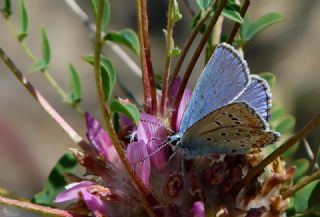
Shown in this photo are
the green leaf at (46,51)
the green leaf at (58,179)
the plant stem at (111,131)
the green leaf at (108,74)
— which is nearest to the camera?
the plant stem at (111,131)

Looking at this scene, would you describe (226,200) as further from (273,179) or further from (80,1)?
(80,1)

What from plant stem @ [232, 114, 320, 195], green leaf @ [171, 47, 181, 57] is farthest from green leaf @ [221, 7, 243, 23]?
plant stem @ [232, 114, 320, 195]

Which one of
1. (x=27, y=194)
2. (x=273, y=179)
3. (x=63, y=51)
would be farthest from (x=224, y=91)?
(x=63, y=51)

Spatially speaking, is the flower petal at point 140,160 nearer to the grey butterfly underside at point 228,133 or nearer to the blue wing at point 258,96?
the grey butterfly underside at point 228,133

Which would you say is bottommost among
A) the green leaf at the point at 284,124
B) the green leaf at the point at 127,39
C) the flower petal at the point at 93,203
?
the green leaf at the point at 284,124

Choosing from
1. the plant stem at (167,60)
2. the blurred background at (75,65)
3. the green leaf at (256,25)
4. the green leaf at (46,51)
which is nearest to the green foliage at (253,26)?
the green leaf at (256,25)

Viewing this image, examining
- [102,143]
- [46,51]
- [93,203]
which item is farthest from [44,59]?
[93,203]
